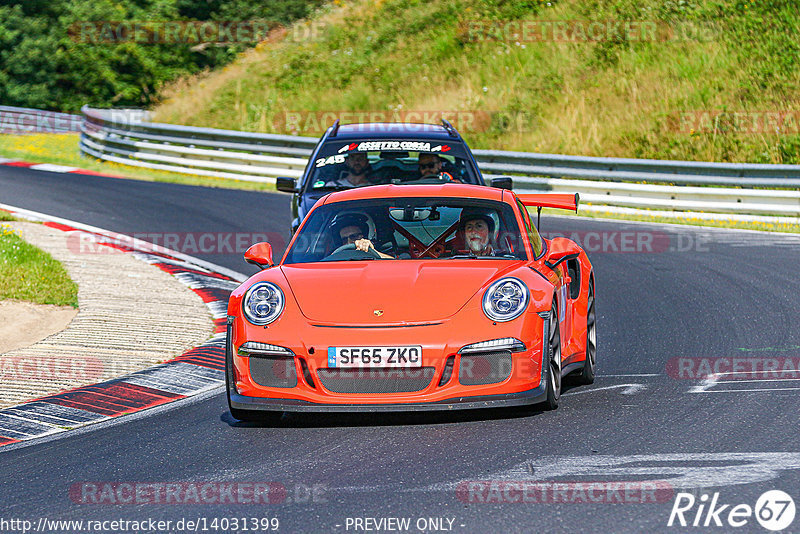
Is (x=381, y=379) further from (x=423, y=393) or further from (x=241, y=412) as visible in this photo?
(x=241, y=412)

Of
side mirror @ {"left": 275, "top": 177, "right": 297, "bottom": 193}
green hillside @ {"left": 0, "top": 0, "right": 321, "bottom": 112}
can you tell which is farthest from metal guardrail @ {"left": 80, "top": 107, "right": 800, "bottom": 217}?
green hillside @ {"left": 0, "top": 0, "right": 321, "bottom": 112}

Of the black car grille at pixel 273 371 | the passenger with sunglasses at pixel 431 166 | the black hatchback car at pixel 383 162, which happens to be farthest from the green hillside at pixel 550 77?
the black car grille at pixel 273 371

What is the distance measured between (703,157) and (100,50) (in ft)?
104

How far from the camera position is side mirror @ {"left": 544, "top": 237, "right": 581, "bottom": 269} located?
24.0 ft

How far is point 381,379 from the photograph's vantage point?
6359 millimetres

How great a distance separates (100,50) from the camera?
157 feet

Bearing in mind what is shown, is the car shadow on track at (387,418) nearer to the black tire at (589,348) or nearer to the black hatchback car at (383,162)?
the black tire at (589,348)

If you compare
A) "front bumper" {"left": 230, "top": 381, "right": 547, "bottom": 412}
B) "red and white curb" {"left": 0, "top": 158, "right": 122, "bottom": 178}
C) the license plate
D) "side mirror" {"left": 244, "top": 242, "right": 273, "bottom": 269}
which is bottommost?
"red and white curb" {"left": 0, "top": 158, "right": 122, "bottom": 178}

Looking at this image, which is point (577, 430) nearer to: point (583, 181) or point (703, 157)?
point (583, 181)

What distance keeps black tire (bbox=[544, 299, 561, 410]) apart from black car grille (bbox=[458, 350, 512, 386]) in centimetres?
32

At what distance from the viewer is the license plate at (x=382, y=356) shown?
6.33 meters

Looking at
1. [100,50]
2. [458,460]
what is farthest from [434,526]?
[100,50]

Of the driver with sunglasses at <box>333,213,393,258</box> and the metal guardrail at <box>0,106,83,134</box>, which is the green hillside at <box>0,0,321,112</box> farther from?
the driver with sunglasses at <box>333,213,393,258</box>

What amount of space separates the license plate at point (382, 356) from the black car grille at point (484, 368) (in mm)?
254
